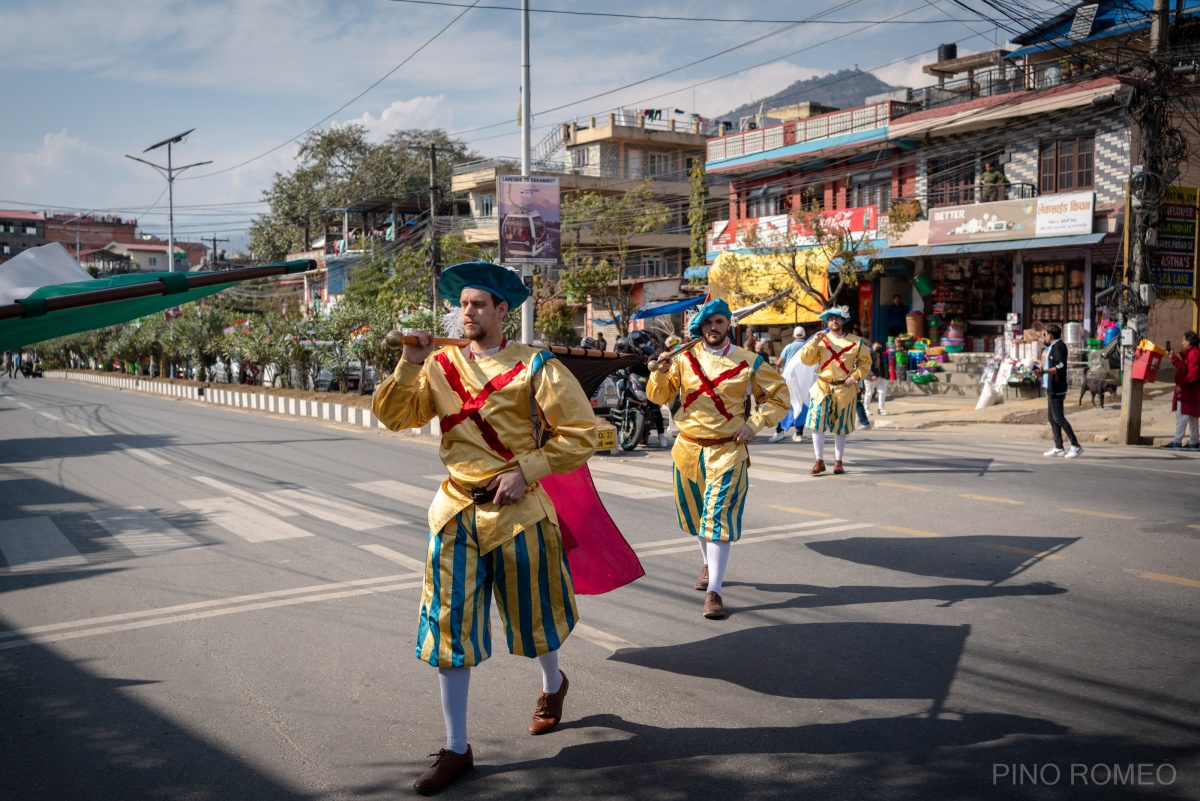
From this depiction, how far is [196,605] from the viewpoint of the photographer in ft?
21.5

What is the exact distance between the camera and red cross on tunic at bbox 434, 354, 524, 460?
13.6 ft

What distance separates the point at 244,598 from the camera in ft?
22.0

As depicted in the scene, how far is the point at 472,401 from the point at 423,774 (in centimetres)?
146

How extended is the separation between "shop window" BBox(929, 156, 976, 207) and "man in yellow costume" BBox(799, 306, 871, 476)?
17.6 metres

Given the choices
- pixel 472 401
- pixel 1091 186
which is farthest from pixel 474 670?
pixel 1091 186

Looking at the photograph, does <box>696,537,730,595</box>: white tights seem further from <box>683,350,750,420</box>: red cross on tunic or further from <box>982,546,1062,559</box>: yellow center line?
<box>982,546,1062,559</box>: yellow center line

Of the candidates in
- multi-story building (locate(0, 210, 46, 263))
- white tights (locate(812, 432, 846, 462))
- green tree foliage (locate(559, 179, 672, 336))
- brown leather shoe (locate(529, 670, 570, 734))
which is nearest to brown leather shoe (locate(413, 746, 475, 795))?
brown leather shoe (locate(529, 670, 570, 734))

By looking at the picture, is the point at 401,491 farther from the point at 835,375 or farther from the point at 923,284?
the point at 923,284

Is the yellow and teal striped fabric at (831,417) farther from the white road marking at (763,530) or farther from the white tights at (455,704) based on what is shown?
the white tights at (455,704)

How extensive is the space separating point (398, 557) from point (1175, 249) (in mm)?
13596

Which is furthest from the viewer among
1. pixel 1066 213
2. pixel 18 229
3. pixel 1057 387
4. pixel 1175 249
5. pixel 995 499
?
pixel 18 229

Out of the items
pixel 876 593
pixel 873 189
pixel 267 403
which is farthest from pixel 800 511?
pixel 873 189

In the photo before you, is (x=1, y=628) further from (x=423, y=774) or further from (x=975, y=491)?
(x=975, y=491)

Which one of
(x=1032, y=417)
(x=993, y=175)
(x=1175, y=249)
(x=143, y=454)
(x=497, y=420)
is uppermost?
(x=993, y=175)
